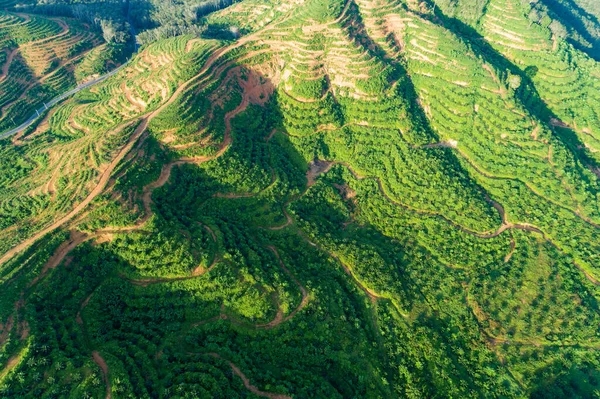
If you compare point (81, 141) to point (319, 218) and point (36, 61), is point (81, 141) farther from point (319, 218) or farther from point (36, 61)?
point (36, 61)

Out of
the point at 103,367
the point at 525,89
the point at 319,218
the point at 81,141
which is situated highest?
the point at 525,89

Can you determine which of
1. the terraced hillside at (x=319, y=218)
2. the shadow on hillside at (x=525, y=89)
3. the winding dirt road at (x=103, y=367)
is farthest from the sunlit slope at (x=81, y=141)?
the shadow on hillside at (x=525, y=89)

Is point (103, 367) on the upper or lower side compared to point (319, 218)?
lower

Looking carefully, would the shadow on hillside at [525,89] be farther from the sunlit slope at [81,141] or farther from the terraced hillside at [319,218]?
the sunlit slope at [81,141]

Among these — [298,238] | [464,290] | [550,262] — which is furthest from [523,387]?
[298,238]

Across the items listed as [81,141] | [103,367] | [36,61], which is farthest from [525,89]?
[36,61]

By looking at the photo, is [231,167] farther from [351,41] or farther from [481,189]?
[481,189]

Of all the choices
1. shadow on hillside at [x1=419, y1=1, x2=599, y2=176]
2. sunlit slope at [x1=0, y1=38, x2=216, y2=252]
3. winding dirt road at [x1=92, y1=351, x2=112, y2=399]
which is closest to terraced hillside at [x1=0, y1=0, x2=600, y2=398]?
winding dirt road at [x1=92, y1=351, x2=112, y2=399]
